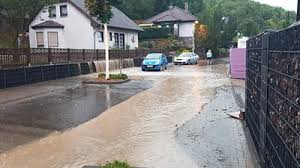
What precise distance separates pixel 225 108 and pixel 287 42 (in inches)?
323

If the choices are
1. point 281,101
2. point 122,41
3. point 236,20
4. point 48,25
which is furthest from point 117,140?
point 236,20

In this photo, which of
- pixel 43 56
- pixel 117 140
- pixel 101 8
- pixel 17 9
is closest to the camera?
pixel 117 140

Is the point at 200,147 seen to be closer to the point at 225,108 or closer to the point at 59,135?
the point at 59,135

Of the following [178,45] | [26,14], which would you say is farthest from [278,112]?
[178,45]

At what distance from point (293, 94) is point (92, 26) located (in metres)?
38.7

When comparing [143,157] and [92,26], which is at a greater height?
[92,26]

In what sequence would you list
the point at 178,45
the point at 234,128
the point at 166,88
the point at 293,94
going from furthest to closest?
the point at 178,45 < the point at 166,88 < the point at 234,128 < the point at 293,94

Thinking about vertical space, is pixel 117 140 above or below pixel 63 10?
below

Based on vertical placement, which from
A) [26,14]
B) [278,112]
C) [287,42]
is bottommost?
[278,112]

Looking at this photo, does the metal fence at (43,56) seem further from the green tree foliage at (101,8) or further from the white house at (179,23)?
the white house at (179,23)

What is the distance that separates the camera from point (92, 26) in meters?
41.0

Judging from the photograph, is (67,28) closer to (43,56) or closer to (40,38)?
(40,38)

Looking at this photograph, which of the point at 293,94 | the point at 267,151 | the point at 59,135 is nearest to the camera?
the point at 293,94

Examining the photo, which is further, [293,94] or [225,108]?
[225,108]
